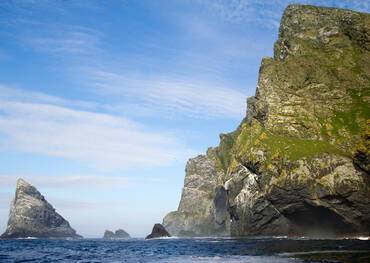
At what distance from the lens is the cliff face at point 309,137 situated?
110 meters

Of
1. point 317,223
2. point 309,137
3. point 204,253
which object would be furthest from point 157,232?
point 204,253

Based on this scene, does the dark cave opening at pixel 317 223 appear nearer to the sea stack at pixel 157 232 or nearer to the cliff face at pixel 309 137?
the cliff face at pixel 309 137

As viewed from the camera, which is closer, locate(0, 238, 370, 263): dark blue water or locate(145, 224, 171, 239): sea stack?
locate(0, 238, 370, 263): dark blue water

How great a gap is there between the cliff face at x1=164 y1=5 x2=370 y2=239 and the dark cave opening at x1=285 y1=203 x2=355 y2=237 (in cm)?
26

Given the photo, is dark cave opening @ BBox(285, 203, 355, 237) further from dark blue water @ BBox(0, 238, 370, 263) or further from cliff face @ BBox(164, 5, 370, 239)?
dark blue water @ BBox(0, 238, 370, 263)

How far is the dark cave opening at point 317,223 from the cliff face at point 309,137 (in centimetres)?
26

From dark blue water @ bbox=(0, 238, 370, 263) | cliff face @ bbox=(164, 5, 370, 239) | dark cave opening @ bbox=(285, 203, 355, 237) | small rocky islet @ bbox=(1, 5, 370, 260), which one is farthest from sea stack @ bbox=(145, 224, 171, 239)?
dark blue water @ bbox=(0, 238, 370, 263)

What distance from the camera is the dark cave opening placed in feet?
355

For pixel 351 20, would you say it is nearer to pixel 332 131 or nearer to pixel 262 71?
pixel 262 71

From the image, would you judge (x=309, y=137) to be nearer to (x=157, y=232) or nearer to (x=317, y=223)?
(x=317, y=223)

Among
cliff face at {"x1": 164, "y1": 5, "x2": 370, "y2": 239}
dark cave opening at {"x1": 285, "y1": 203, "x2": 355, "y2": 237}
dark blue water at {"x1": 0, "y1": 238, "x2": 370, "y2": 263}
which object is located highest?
cliff face at {"x1": 164, "y1": 5, "x2": 370, "y2": 239}

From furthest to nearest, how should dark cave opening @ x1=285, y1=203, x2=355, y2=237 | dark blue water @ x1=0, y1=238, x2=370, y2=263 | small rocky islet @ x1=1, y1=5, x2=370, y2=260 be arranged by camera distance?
small rocky islet @ x1=1, y1=5, x2=370, y2=260 → dark cave opening @ x1=285, y1=203, x2=355, y2=237 → dark blue water @ x1=0, y1=238, x2=370, y2=263

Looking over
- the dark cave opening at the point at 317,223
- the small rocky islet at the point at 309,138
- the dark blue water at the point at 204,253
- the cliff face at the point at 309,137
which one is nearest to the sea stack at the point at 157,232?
the cliff face at the point at 309,137

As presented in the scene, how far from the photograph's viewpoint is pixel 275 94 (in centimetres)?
14338
